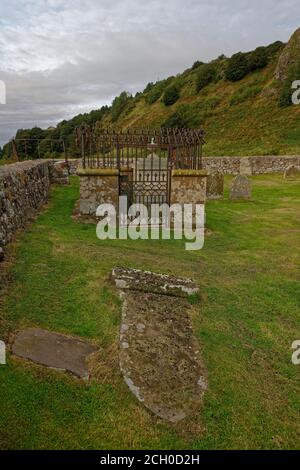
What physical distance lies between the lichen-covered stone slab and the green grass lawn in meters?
0.25

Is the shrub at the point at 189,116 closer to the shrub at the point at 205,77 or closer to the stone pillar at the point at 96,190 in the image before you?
the shrub at the point at 205,77

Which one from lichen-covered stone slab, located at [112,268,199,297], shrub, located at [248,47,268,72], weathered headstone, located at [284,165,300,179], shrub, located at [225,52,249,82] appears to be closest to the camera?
lichen-covered stone slab, located at [112,268,199,297]

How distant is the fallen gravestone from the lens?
11.7 feet

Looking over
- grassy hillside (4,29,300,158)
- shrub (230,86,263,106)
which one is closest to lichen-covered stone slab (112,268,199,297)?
grassy hillside (4,29,300,158)

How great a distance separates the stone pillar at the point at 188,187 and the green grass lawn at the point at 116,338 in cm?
196

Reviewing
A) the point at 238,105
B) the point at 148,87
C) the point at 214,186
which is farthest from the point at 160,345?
the point at 148,87

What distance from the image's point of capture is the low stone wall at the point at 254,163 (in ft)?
84.0

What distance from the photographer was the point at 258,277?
23.1 ft

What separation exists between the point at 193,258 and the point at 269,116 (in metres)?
34.2

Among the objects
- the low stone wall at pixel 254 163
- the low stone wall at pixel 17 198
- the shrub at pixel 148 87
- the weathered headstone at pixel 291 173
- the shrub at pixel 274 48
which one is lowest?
the low stone wall at pixel 17 198

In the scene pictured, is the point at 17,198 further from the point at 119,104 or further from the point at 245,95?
the point at 119,104

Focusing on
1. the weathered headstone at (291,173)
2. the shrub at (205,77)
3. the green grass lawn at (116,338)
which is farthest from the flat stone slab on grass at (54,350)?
the shrub at (205,77)

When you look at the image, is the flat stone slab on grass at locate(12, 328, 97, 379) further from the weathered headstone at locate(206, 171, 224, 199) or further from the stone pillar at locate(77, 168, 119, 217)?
the weathered headstone at locate(206, 171, 224, 199)
